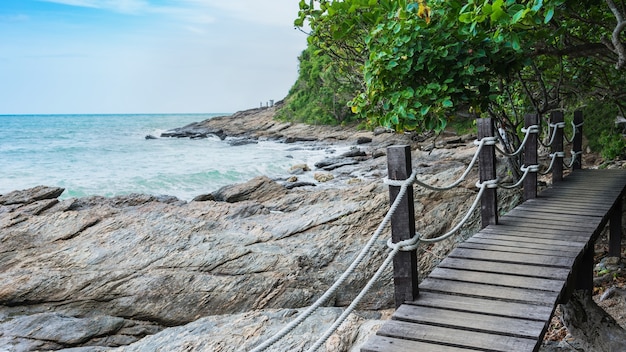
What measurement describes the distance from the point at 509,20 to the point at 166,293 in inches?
Result: 221

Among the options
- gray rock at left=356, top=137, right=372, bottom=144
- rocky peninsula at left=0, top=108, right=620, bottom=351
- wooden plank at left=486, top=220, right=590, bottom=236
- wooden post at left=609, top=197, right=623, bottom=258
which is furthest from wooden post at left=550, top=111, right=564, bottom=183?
gray rock at left=356, top=137, right=372, bottom=144

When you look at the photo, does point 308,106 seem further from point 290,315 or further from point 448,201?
point 290,315

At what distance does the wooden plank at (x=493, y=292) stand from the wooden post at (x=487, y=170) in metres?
1.88

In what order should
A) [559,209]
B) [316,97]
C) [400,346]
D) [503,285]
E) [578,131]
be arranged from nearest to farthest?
[400,346] < [503,285] < [559,209] < [578,131] < [316,97]

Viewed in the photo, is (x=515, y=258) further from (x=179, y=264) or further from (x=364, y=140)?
(x=364, y=140)

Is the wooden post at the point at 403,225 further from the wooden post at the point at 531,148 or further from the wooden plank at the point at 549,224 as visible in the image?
the wooden post at the point at 531,148

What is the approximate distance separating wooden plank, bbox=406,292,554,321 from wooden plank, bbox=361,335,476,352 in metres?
0.53

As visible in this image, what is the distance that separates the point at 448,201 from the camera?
812 cm

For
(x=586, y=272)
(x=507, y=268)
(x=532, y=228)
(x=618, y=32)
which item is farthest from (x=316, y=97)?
(x=507, y=268)

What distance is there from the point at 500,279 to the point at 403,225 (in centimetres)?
99

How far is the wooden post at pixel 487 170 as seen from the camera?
17.1ft

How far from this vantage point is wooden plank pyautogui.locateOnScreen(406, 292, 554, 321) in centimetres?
324

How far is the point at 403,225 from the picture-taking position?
358 centimetres

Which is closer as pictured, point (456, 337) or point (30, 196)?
point (456, 337)
